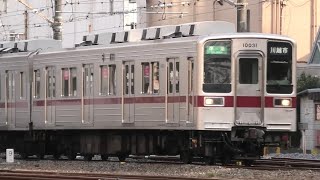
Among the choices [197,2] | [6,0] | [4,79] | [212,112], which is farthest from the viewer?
[6,0]

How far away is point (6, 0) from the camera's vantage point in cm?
6606

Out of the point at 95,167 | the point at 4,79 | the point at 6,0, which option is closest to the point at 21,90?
the point at 4,79

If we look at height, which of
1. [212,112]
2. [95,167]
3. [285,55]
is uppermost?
[285,55]

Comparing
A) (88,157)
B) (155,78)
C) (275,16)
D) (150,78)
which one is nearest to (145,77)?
(150,78)

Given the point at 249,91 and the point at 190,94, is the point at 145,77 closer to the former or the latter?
the point at 190,94

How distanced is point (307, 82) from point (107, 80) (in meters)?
26.0

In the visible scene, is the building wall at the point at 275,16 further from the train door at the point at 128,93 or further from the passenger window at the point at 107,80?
the train door at the point at 128,93

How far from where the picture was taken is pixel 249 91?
20.4 metres

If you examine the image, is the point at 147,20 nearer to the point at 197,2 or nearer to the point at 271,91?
the point at 197,2

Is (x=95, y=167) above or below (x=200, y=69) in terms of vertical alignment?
below

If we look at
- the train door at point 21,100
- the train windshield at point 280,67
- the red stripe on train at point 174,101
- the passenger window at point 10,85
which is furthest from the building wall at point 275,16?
the train windshield at point 280,67

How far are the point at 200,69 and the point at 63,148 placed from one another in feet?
24.1

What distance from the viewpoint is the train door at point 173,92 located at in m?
20.7

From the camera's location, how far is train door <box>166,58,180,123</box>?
67.8ft
